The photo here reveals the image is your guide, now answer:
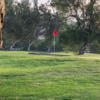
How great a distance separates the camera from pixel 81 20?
2745 centimetres

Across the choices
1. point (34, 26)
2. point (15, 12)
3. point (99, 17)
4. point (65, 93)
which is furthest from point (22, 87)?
point (34, 26)

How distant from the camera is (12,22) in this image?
34.7 meters

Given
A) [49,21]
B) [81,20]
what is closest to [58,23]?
[49,21]

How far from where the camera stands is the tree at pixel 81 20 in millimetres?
25812

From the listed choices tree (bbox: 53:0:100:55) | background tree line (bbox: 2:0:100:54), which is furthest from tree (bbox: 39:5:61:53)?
tree (bbox: 53:0:100:55)

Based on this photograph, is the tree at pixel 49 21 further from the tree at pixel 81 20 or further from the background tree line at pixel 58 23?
the tree at pixel 81 20

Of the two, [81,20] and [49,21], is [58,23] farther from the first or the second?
[81,20]

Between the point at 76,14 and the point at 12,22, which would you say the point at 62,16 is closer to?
the point at 76,14

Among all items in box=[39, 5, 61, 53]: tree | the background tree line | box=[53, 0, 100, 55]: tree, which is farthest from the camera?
box=[39, 5, 61, 53]: tree

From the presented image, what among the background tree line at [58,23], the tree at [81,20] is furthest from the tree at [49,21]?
the tree at [81,20]

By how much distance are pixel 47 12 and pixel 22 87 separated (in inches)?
1342

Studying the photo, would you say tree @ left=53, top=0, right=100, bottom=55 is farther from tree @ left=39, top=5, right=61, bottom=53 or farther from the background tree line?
tree @ left=39, top=5, right=61, bottom=53

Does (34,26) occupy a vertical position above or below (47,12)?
below

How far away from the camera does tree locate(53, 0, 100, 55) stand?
25812 millimetres
